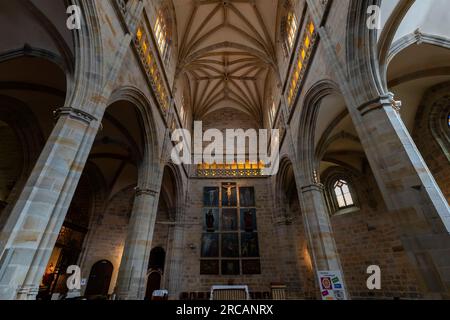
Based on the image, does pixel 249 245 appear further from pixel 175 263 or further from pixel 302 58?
pixel 302 58

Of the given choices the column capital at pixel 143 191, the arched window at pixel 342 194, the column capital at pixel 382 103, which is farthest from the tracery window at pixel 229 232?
the column capital at pixel 382 103

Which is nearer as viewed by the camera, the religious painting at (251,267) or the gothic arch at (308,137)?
the gothic arch at (308,137)

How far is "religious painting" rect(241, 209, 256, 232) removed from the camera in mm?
14109

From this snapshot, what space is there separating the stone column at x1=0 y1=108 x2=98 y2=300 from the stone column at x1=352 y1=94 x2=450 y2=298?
5.92 m

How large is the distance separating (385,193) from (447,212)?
820 mm

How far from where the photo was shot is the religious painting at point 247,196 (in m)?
15.1

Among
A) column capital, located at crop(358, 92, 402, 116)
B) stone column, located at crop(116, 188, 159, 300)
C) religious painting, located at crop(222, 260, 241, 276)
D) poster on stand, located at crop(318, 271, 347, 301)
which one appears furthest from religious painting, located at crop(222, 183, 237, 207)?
column capital, located at crop(358, 92, 402, 116)

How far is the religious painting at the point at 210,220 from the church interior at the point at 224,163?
0.32ft

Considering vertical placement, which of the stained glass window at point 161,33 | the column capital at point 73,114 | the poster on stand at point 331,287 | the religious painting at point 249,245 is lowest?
the poster on stand at point 331,287

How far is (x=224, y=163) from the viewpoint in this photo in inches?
663

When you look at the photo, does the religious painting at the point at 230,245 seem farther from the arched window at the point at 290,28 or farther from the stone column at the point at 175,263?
the arched window at the point at 290,28

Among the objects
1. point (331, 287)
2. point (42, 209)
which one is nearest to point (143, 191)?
point (42, 209)

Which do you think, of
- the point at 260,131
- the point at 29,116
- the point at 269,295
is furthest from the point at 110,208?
the point at 260,131
